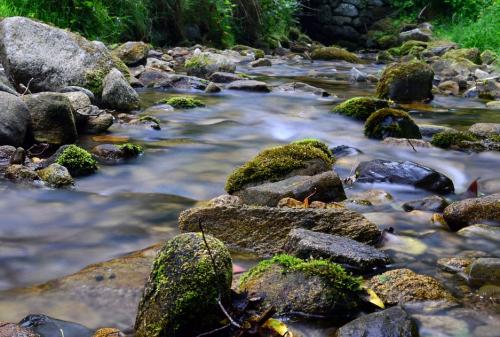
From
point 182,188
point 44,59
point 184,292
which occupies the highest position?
point 44,59

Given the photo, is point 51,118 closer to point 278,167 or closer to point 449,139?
point 278,167

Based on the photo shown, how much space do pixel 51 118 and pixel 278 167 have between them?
7.82 ft

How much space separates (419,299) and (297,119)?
5613 millimetres

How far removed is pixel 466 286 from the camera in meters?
2.88

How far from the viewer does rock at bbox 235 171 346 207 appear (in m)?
3.91

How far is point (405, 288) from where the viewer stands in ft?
8.99

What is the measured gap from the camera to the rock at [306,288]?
2.48m

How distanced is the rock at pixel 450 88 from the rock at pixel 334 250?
27.5ft

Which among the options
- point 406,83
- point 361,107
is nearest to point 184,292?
point 361,107

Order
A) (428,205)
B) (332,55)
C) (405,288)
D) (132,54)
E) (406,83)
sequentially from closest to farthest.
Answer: (405,288), (428,205), (406,83), (132,54), (332,55)

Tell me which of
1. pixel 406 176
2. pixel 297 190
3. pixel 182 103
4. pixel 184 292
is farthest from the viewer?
pixel 182 103

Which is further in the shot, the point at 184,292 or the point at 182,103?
the point at 182,103

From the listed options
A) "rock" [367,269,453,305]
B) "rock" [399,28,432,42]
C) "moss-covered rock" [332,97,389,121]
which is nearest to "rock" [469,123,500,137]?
"moss-covered rock" [332,97,389,121]

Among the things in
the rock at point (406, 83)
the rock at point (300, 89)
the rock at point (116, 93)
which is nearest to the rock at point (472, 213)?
the rock at point (116, 93)
